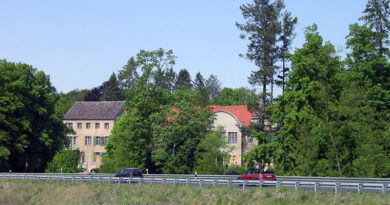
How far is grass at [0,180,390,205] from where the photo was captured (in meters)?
30.2

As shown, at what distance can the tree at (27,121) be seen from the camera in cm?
6281

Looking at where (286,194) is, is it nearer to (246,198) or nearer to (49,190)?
(246,198)

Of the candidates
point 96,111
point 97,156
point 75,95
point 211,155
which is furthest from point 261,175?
point 75,95

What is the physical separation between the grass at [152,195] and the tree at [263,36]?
23.1m

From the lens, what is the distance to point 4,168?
6400 cm

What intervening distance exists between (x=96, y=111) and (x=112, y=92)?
175 ft

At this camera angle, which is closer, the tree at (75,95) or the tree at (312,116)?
the tree at (312,116)

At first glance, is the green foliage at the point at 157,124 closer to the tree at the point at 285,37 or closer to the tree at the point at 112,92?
the tree at the point at 285,37

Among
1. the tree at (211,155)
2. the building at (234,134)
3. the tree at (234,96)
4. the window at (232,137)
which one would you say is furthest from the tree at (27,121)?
the tree at (234,96)

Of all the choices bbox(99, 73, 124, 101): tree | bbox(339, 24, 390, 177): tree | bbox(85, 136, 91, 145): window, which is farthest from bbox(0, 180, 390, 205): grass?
bbox(99, 73, 124, 101): tree

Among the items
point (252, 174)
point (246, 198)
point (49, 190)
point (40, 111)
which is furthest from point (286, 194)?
point (40, 111)

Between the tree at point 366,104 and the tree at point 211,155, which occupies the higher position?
the tree at point 366,104

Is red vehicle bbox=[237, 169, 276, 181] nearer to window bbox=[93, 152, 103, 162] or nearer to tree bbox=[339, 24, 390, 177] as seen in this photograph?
tree bbox=[339, 24, 390, 177]

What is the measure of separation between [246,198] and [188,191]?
18.1 ft
